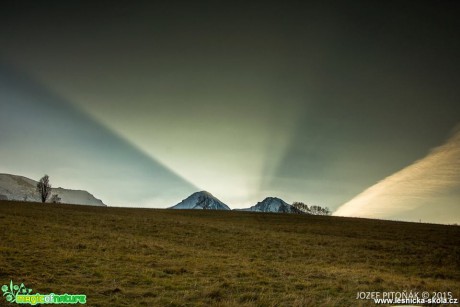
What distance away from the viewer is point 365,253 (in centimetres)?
2908

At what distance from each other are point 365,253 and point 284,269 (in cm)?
1431

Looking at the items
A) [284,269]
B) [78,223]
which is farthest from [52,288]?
[78,223]

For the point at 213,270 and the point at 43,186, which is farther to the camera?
the point at 43,186

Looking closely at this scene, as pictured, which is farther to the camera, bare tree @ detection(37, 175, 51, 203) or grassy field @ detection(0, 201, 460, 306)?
bare tree @ detection(37, 175, 51, 203)

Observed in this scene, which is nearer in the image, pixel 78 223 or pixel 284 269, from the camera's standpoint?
pixel 284 269

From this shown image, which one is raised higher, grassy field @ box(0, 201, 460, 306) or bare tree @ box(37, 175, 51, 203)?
bare tree @ box(37, 175, 51, 203)

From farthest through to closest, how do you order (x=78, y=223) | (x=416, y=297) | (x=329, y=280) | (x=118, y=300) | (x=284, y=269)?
(x=78, y=223), (x=284, y=269), (x=329, y=280), (x=416, y=297), (x=118, y=300)

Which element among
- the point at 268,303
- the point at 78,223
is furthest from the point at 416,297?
the point at 78,223

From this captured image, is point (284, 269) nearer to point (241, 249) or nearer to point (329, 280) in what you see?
point (329, 280)

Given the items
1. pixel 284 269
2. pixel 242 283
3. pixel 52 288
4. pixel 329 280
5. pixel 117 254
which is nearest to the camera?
pixel 52 288

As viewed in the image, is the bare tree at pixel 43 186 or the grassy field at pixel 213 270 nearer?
the grassy field at pixel 213 270

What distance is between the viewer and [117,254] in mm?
20391

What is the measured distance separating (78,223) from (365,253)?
3363cm

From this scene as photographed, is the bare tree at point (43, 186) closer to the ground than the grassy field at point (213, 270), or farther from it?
farther from it
